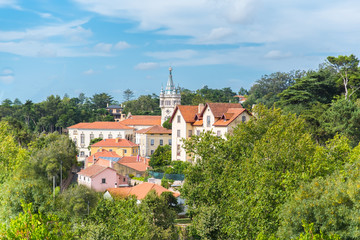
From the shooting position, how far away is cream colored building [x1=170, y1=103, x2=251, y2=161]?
49744 millimetres

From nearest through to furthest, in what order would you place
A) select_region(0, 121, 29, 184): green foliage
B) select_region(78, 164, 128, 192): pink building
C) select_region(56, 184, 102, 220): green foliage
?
select_region(56, 184, 102, 220): green foliage → select_region(0, 121, 29, 184): green foliage → select_region(78, 164, 128, 192): pink building

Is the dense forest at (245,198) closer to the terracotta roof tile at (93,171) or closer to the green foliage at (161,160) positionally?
the terracotta roof tile at (93,171)

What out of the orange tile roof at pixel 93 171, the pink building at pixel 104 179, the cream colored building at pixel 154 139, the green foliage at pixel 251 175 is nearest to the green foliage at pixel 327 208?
the green foliage at pixel 251 175

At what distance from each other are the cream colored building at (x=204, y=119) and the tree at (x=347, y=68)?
12195 millimetres

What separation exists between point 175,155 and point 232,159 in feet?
93.0

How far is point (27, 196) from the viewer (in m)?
29.8

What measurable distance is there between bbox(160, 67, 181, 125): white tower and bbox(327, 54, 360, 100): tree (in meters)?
45.7

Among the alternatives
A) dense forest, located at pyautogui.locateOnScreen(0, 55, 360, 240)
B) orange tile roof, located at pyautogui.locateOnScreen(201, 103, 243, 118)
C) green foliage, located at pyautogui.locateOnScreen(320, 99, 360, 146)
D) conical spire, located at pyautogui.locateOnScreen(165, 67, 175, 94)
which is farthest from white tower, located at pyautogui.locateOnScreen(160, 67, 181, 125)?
dense forest, located at pyautogui.locateOnScreen(0, 55, 360, 240)

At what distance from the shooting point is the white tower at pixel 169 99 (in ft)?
315

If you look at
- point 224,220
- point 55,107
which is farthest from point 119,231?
point 55,107

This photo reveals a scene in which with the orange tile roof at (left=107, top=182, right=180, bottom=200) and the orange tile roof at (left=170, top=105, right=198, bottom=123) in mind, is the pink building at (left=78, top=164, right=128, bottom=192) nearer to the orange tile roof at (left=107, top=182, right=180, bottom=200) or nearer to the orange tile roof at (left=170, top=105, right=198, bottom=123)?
the orange tile roof at (left=107, top=182, right=180, bottom=200)

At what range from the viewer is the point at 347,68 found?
53.8 metres

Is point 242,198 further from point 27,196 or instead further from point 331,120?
point 331,120

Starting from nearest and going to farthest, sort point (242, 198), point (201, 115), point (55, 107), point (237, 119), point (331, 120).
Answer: point (242, 198) < point (331, 120) < point (237, 119) < point (201, 115) < point (55, 107)
